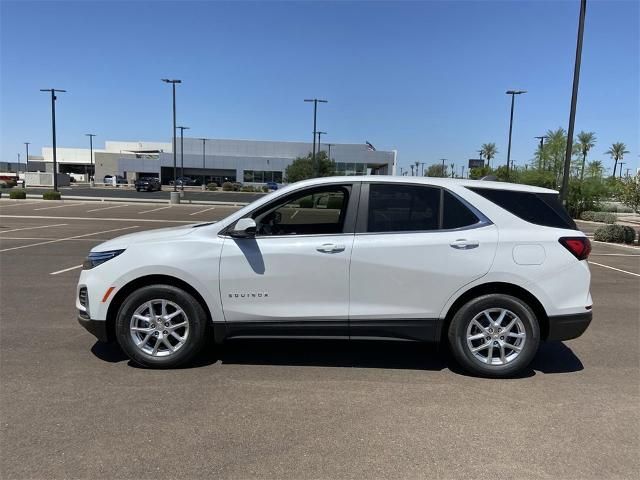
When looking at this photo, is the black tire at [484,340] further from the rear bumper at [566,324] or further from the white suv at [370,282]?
the rear bumper at [566,324]

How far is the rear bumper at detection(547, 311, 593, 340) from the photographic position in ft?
14.2

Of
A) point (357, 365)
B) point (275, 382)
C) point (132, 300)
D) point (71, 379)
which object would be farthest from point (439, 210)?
point (71, 379)

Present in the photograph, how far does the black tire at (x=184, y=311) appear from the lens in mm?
4328

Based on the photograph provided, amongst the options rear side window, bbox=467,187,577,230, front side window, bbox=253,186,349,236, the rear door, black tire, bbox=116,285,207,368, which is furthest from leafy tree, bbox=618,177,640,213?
black tire, bbox=116,285,207,368

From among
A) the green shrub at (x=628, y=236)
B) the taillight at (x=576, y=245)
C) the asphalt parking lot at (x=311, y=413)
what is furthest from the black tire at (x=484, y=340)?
the green shrub at (x=628, y=236)

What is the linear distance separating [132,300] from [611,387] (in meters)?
4.26

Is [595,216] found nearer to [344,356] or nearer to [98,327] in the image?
[344,356]

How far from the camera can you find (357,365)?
4.67 metres

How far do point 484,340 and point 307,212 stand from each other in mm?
2221

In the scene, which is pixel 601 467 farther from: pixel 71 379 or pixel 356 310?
pixel 71 379

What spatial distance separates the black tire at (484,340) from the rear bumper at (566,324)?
141 mm

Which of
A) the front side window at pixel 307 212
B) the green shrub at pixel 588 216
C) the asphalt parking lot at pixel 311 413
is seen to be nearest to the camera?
the asphalt parking lot at pixel 311 413

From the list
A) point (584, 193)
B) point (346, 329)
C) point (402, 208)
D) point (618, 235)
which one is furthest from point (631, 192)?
point (584, 193)

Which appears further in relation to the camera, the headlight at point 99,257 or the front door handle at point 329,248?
the headlight at point 99,257
